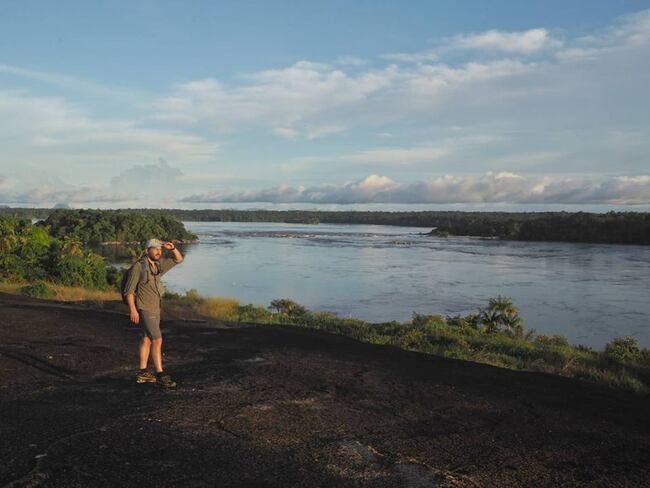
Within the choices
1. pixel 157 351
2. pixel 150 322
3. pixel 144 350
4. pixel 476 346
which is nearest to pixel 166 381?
pixel 157 351

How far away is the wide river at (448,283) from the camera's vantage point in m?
36.9

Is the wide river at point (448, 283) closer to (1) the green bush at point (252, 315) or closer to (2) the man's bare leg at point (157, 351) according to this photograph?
(1) the green bush at point (252, 315)

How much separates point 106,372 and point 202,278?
47.3 m

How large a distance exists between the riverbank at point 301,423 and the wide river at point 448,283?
24444 mm

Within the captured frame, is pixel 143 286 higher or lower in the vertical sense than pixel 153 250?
lower

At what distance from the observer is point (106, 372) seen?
853 centimetres

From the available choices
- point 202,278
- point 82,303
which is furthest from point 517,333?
point 202,278

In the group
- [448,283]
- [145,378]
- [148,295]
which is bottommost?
[448,283]

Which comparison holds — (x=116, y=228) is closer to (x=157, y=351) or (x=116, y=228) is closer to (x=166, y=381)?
(x=157, y=351)

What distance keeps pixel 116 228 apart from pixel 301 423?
113370mm

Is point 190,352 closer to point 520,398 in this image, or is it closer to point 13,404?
point 13,404

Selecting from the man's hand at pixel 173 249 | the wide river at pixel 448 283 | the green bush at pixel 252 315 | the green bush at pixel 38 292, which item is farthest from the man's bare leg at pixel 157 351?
the wide river at pixel 448 283

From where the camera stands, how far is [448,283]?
50.8m

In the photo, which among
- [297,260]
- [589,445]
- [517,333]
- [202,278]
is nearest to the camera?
[589,445]
